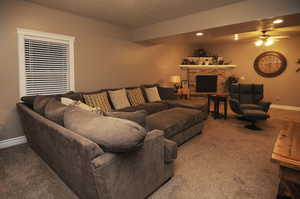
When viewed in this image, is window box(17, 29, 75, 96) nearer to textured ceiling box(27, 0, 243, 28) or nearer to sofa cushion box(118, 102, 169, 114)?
textured ceiling box(27, 0, 243, 28)

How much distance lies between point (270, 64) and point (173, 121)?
583 centimetres

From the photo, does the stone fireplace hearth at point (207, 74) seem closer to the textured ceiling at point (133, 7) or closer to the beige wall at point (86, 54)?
the beige wall at point (86, 54)

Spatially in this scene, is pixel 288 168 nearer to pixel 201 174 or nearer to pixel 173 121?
pixel 201 174

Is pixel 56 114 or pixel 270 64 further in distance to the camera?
pixel 270 64

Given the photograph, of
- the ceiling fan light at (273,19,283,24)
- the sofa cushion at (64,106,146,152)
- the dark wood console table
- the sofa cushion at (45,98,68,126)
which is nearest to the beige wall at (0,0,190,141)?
the sofa cushion at (45,98,68,126)

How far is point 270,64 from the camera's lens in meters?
6.59

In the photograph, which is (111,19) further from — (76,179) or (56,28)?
(76,179)

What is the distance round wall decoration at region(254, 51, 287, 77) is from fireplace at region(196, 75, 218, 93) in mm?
1663

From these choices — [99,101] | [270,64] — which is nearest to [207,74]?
[270,64]

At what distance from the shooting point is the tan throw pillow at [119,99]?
405cm

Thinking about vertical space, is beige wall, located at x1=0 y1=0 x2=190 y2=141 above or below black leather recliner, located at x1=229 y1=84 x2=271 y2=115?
above

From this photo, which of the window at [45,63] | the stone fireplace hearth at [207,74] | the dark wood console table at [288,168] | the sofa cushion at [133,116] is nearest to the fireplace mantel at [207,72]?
the stone fireplace hearth at [207,74]

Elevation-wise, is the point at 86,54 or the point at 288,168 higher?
the point at 86,54

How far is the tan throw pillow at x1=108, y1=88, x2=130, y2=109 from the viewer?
405cm
